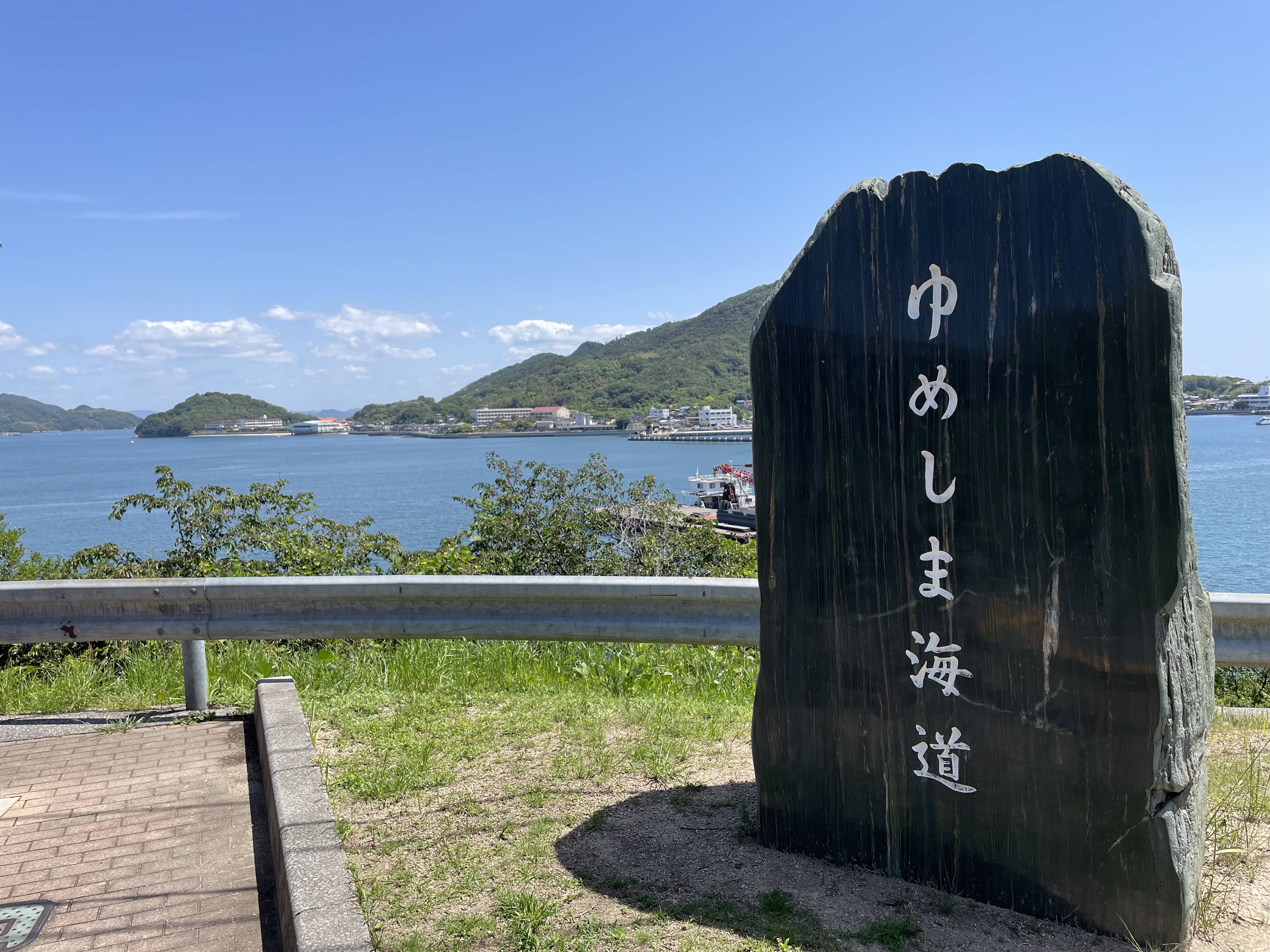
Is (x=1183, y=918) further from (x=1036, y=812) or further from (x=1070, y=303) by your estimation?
(x=1070, y=303)

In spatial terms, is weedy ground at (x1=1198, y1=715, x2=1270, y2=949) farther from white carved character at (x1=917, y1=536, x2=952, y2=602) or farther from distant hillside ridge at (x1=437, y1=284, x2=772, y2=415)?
distant hillside ridge at (x1=437, y1=284, x2=772, y2=415)

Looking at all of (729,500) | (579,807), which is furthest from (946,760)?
(729,500)

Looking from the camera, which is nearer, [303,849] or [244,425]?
[303,849]

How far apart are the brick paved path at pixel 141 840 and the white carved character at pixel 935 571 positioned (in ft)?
7.89

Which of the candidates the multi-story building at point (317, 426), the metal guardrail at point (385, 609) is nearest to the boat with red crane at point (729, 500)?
the metal guardrail at point (385, 609)

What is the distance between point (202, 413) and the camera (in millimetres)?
120812

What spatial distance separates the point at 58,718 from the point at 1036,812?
4833 millimetres

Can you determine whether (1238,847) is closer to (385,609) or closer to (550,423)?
(385,609)

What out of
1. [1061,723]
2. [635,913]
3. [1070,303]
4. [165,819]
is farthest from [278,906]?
[1070,303]

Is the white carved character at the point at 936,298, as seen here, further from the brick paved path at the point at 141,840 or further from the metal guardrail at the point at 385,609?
the brick paved path at the point at 141,840

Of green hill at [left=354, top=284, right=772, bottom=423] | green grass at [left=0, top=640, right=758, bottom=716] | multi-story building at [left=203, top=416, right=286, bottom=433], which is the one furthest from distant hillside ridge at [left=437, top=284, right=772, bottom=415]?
green grass at [left=0, top=640, right=758, bottom=716]

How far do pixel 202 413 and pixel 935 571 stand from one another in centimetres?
13196

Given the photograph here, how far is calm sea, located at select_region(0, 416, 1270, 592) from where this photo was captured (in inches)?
1192

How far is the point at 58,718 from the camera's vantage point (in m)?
4.89
